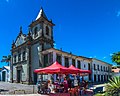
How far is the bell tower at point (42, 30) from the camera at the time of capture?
31.3m

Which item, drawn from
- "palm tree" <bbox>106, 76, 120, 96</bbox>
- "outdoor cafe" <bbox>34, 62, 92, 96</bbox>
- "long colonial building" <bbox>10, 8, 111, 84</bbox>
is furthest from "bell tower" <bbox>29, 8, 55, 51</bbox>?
"palm tree" <bbox>106, 76, 120, 96</bbox>

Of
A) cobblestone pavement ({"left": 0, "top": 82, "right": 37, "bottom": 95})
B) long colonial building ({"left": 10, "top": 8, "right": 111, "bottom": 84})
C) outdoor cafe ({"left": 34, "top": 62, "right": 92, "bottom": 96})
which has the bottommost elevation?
cobblestone pavement ({"left": 0, "top": 82, "right": 37, "bottom": 95})

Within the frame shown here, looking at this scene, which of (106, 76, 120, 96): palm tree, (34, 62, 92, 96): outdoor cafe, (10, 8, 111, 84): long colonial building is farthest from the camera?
(10, 8, 111, 84): long colonial building

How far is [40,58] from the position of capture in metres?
30.3

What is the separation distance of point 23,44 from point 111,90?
26.9m

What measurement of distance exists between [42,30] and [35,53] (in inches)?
150

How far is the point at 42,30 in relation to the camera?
31594 millimetres

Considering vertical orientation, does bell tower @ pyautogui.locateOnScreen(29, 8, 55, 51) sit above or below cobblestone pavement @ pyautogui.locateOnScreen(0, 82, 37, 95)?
above

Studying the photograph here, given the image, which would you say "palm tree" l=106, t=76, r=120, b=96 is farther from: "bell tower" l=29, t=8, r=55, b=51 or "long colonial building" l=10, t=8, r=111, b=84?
"bell tower" l=29, t=8, r=55, b=51

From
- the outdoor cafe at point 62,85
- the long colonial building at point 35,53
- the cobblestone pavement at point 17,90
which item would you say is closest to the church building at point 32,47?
the long colonial building at point 35,53

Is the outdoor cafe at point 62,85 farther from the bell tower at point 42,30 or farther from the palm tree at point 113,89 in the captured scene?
the bell tower at point 42,30

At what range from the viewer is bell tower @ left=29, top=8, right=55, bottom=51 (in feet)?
103

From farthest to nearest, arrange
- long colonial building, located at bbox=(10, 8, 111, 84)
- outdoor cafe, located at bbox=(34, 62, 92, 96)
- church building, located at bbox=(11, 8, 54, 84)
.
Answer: church building, located at bbox=(11, 8, 54, 84)
long colonial building, located at bbox=(10, 8, 111, 84)
outdoor cafe, located at bbox=(34, 62, 92, 96)

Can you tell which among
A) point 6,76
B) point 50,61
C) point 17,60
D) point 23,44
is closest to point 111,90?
point 50,61
